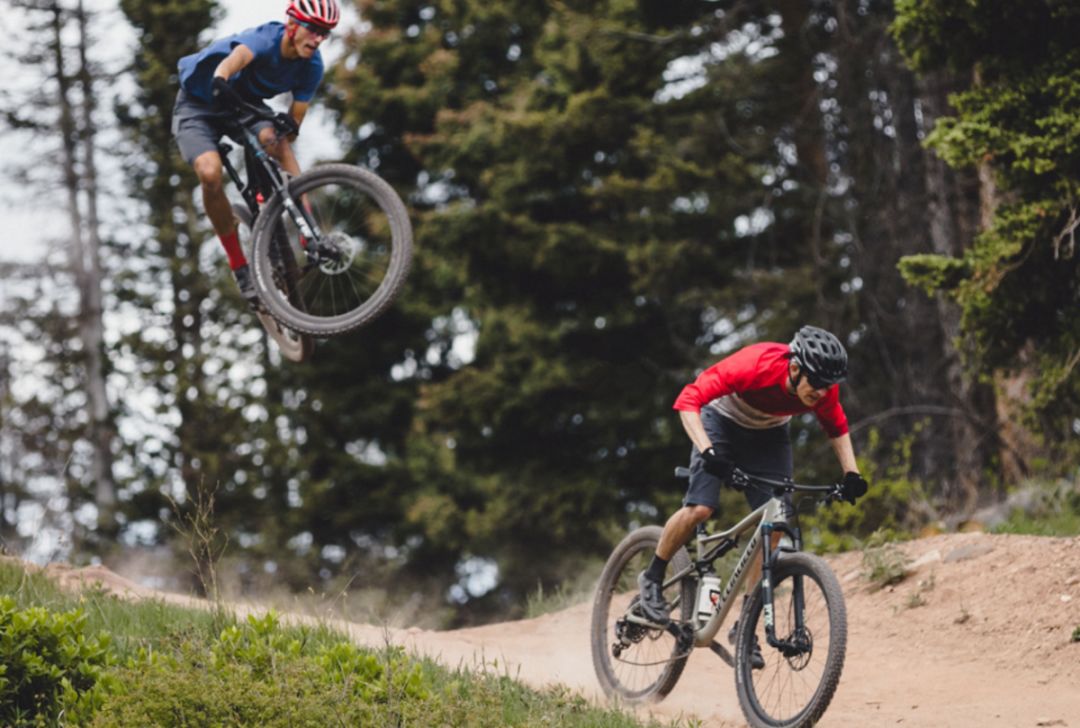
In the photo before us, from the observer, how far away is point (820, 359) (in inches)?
255

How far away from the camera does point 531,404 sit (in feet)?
61.5

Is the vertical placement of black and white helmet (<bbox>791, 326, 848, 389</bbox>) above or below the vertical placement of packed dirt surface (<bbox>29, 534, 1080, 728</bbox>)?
above

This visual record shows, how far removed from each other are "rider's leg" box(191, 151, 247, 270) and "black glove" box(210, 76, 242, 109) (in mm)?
323

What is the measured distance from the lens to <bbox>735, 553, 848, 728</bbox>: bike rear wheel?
6.32 metres

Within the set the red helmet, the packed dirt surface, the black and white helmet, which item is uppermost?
the red helmet

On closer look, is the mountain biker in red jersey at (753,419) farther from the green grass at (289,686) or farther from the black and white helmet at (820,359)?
the green grass at (289,686)

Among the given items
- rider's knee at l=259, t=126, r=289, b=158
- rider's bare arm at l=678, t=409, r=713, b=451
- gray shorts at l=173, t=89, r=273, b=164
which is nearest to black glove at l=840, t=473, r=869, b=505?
rider's bare arm at l=678, t=409, r=713, b=451

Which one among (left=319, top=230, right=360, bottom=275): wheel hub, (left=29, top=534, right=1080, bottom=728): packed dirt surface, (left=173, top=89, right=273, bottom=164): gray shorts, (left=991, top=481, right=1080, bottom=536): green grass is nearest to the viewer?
(left=29, top=534, right=1080, bottom=728): packed dirt surface

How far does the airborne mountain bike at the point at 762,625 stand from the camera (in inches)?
257

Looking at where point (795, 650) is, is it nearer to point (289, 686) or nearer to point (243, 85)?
point (289, 686)

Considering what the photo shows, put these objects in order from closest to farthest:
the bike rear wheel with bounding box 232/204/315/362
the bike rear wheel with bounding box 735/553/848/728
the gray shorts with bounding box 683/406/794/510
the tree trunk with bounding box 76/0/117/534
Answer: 1. the bike rear wheel with bounding box 735/553/848/728
2. the gray shorts with bounding box 683/406/794/510
3. the bike rear wheel with bounding box 232/204/315/362
4. the tree trunk with bounding box 76/0/117/534

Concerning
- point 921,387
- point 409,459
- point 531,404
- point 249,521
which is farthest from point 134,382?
point 921,387

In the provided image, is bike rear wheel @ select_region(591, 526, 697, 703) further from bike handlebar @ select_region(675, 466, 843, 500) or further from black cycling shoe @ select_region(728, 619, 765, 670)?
bike handlebar @ select_region(675, 466, 843, 500)

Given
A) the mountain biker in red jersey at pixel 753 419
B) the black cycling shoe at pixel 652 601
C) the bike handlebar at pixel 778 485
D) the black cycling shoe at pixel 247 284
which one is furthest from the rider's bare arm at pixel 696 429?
the black cycling shoe at pixel 247 284
